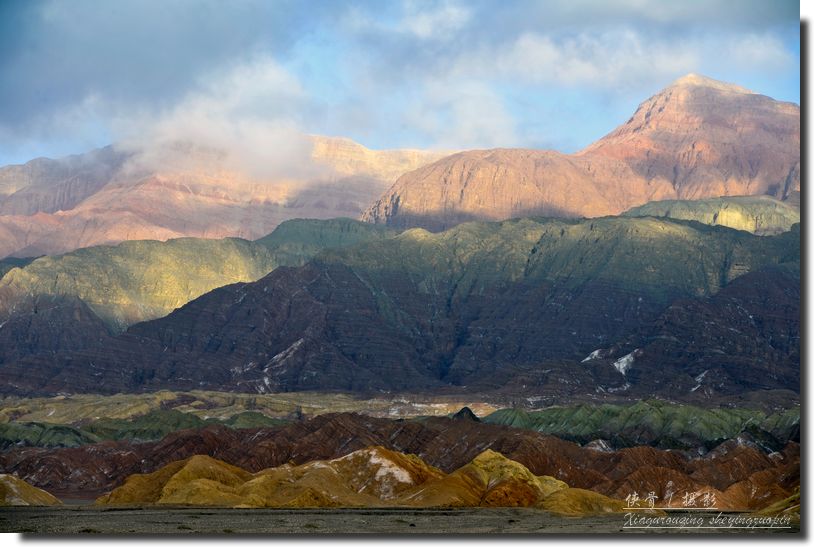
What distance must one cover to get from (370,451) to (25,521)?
256ft

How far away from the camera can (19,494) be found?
160 m

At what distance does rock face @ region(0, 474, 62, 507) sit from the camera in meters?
153

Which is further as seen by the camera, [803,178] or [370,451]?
[370,451]

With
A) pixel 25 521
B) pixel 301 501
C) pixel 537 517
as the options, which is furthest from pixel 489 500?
pixel 25 521

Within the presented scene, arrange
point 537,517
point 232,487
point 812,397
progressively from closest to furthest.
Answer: point 812,397 → point 537,517 → point 232,487

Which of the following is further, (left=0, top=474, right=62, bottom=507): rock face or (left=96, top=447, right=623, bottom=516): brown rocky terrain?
(left=96, top=447, right=623, bottom=516): brown rocky terrain

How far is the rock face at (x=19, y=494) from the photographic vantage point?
15300 cm

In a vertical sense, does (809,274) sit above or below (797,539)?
above

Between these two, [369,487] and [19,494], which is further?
[369,487]

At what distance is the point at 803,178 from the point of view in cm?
7931

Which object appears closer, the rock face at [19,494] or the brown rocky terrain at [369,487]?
the rock face at [19,494]

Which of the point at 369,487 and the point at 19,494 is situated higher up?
the point at 19,494

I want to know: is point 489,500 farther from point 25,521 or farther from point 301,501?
point 25,521

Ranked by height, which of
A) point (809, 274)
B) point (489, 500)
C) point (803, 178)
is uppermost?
point (803, 178)
